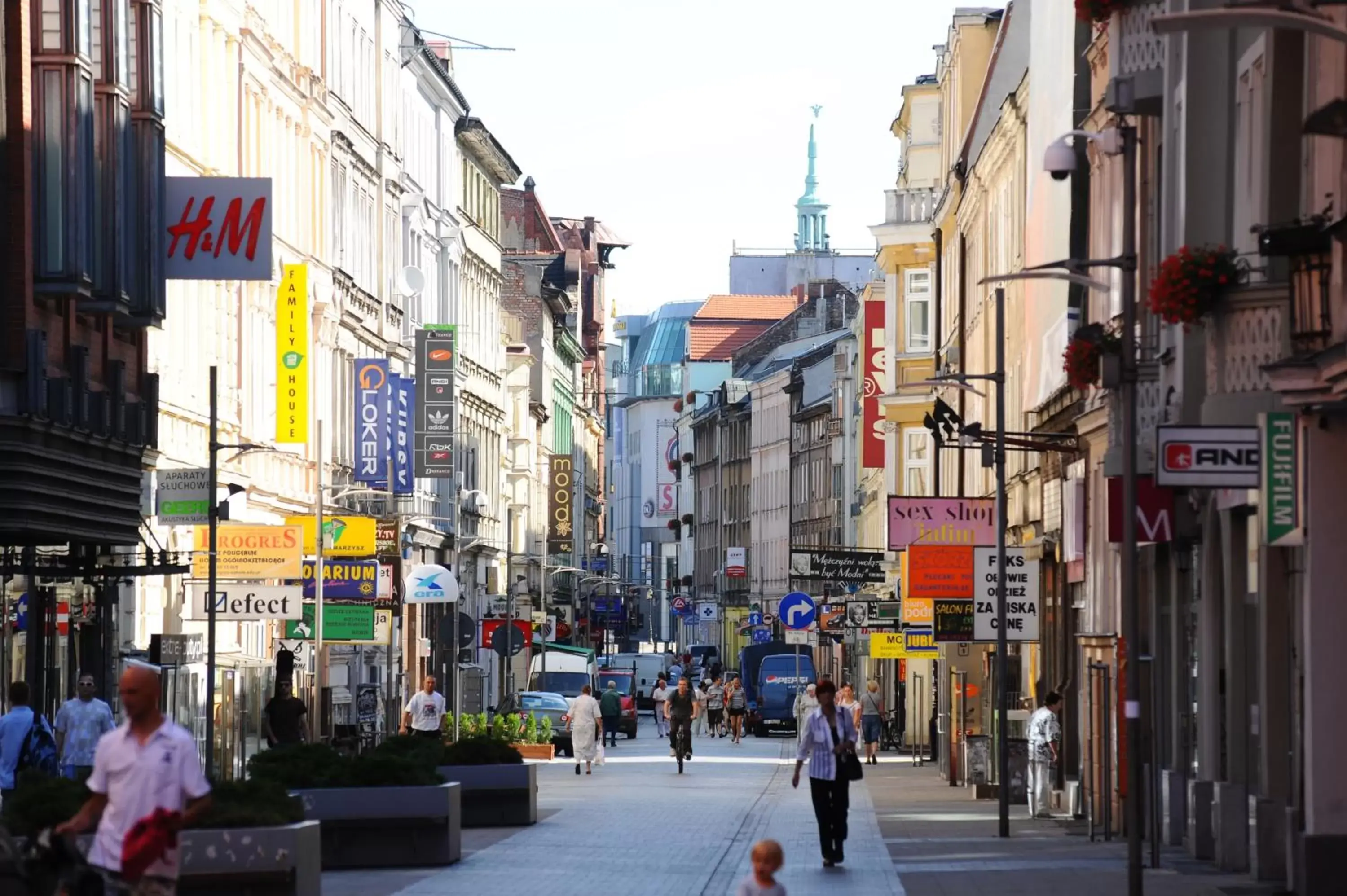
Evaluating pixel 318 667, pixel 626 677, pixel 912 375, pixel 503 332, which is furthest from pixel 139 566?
pixel 503 332

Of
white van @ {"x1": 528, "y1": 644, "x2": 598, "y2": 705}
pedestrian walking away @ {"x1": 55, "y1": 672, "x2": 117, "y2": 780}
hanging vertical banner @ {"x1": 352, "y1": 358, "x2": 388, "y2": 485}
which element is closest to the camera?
pedestrian walking away @ {"x1": 55, "y1": 672, "x2": 117, "y2": 780}

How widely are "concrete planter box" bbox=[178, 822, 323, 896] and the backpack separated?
783cm

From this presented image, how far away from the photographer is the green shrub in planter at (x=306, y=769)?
2472cm

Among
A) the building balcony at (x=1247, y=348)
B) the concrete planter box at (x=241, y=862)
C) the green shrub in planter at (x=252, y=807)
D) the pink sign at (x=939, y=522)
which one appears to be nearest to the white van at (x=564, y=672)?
the pink sign at (x=939, y=522)

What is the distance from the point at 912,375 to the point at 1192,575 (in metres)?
44.9

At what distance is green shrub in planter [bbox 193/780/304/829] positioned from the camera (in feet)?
60.6

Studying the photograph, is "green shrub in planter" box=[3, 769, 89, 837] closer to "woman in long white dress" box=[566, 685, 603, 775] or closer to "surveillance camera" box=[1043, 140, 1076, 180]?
"surveillance camera" box=[1043, 140, 1076, 180]

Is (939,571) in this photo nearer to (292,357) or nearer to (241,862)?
(292,357)

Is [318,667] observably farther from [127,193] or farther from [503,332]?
[503,332]

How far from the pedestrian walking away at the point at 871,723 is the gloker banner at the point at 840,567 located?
6.68 metres

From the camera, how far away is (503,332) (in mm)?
102812

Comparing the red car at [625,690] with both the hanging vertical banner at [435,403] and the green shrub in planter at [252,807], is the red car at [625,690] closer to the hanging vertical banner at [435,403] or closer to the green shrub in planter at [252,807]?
the hanging vertical banner at [435,403]

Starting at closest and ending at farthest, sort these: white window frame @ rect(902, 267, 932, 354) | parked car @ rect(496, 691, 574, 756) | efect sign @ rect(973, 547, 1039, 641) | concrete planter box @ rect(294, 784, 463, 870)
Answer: concrete planter box @ rect(294, 784, 463, 870) → efect sign @ rect(973, 547, 1039, 641) → parked car @ rect(496, 691, 574, 756) → white window frame @ rect(902, 267, 932, 354)

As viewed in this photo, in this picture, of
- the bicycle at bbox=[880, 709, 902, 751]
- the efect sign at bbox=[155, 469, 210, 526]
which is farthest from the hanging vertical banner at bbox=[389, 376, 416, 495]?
the efect sign at bbox=[155, 469, 210, 526]
